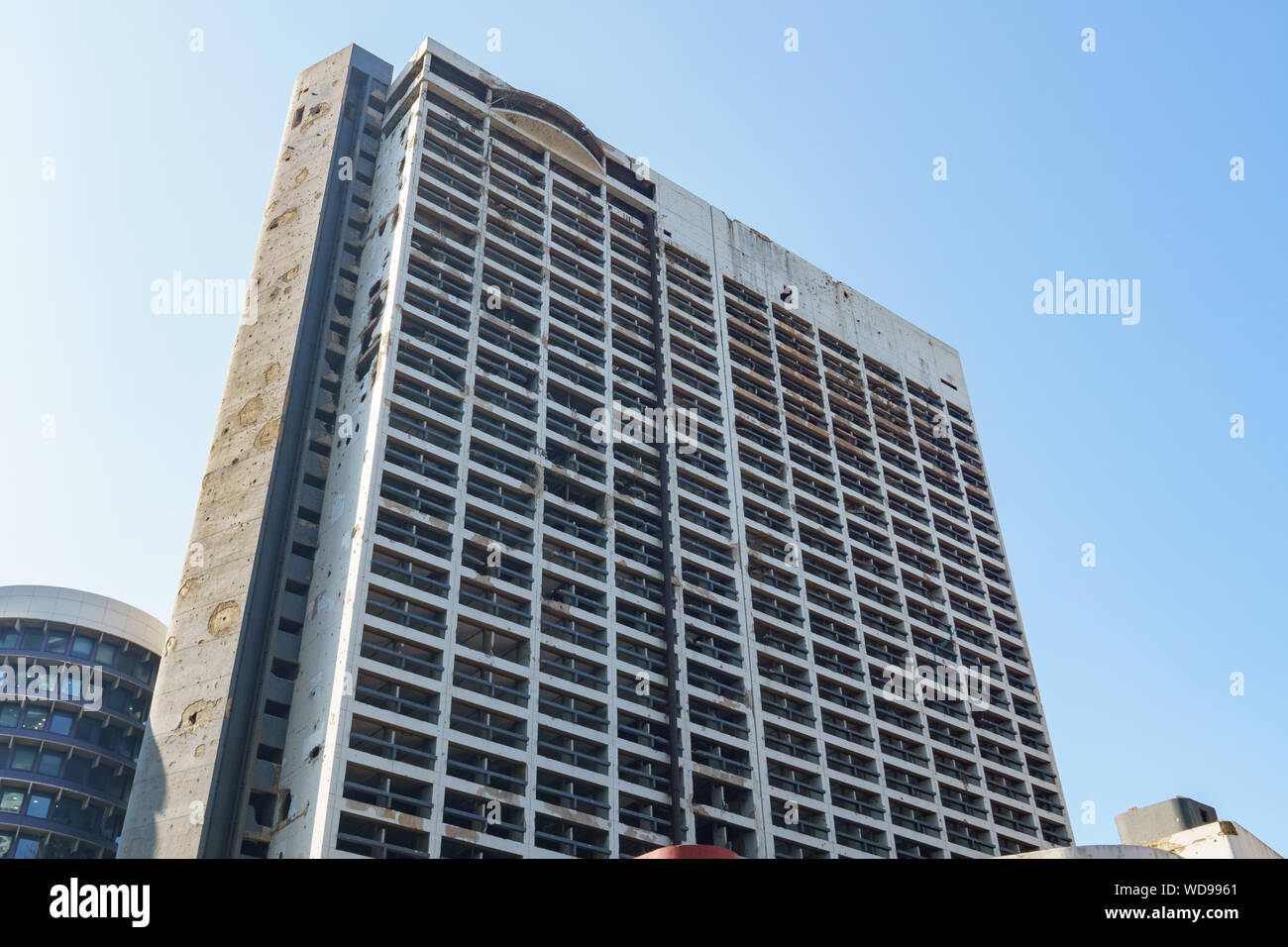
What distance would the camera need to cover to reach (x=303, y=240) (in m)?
65.9

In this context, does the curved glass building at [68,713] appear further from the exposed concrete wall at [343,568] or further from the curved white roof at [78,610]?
the exposed concrete wall at [343,568]

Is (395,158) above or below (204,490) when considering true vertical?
above

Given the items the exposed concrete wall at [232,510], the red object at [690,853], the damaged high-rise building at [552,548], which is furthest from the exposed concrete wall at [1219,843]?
the exposed concrete wall at [232,510]

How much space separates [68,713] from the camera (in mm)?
72938

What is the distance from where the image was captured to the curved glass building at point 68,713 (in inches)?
2712

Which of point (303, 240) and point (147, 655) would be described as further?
point (147, 655)

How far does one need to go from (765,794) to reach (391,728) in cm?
1964

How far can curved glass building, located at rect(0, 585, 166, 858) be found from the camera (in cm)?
6888

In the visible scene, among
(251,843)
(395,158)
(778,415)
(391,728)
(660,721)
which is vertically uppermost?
(395,158)

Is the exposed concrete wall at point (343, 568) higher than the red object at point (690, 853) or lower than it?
higher

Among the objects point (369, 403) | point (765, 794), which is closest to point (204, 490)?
point (369, 403)

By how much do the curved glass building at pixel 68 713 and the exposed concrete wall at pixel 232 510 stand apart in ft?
74.9
